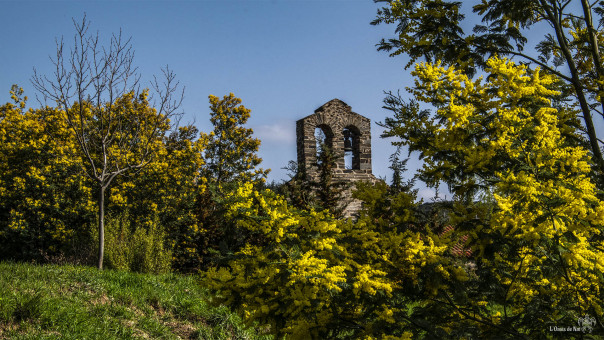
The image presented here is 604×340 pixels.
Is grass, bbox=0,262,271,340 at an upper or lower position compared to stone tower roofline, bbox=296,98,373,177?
lower

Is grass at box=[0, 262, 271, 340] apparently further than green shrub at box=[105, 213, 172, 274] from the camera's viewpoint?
No

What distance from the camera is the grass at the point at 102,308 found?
16.3 ft

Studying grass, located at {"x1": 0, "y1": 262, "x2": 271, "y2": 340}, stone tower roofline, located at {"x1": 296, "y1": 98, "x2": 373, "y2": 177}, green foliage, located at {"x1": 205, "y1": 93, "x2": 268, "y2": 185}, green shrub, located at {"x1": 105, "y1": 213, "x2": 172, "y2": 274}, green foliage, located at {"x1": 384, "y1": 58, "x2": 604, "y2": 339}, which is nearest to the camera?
green foliage, located at {"x1": 384, "y1": 58, "x2": 604, "y2": 339}

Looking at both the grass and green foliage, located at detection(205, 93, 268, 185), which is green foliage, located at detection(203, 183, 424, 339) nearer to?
the grass

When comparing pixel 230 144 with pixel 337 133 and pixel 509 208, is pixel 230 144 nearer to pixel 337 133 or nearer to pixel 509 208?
pixel 337 133

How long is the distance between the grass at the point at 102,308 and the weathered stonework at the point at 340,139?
3994 millimetres

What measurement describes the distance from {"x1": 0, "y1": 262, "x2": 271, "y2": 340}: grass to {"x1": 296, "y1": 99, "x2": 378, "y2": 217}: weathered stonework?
3.99 metres

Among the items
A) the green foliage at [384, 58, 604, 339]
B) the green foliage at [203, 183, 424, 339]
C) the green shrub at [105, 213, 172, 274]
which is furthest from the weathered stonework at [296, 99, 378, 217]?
the green foliage at [203, 183, 424, 339]

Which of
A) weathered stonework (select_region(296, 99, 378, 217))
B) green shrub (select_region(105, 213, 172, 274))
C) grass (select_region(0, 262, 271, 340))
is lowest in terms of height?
grass (select_region(0, 262, 271, 340))

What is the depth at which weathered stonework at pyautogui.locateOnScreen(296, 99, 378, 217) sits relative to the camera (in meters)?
10.3

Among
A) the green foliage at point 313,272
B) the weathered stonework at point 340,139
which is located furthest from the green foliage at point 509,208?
the weathered stonework at point 340,139

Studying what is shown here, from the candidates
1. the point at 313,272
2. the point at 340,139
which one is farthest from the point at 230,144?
the point at 313,272

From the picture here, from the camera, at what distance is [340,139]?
10539mm

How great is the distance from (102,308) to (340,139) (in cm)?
632
